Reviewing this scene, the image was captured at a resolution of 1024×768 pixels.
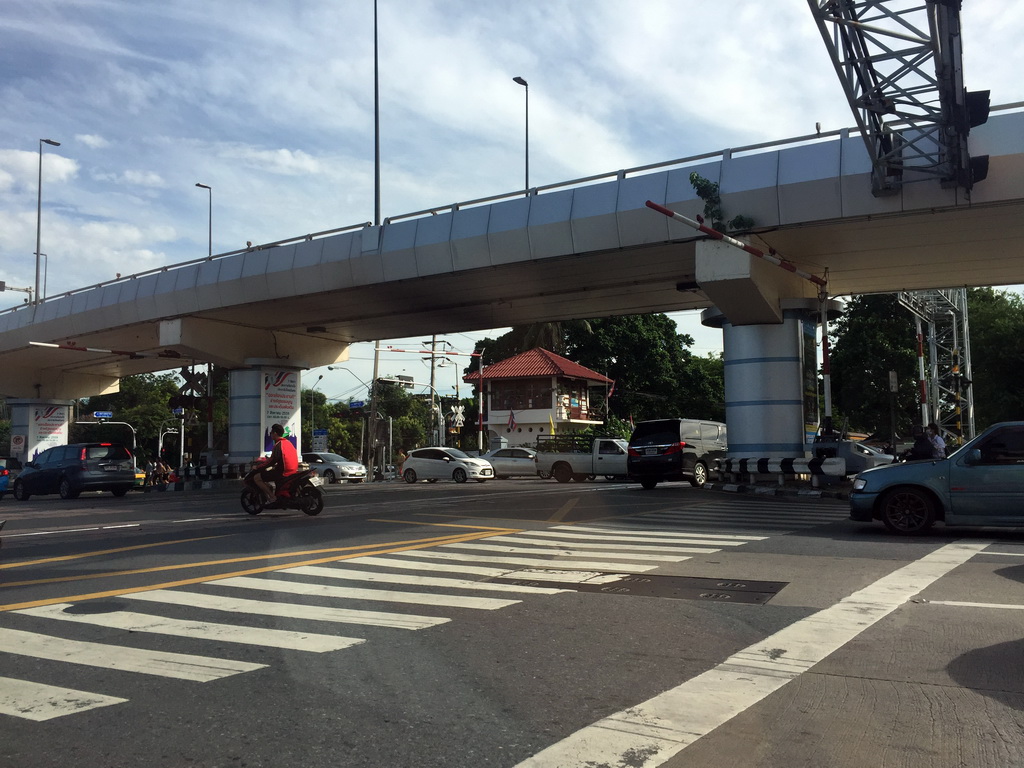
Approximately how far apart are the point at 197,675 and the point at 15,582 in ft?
15.1

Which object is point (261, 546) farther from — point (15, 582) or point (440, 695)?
point (440, 695)

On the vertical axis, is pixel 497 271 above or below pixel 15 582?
above

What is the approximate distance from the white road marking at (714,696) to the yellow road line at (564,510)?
772 cm

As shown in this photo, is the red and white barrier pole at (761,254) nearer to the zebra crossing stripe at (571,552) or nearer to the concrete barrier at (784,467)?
the concrete barrier at (784,467)

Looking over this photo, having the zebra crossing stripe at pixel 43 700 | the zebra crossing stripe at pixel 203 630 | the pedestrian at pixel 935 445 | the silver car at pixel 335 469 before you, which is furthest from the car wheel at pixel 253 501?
the silver car at pixel 335 469

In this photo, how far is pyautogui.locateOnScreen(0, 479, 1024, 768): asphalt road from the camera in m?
3.82

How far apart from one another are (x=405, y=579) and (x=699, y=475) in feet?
61.0

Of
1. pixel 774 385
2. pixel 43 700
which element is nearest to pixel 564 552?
pixel 43 700

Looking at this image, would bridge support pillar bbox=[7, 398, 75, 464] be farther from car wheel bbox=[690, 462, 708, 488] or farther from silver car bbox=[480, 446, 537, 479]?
car wheel bbox=[690, 462, 708, 488]

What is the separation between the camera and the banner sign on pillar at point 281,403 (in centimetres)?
3130

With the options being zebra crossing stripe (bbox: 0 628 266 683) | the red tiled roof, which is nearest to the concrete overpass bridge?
zebra crossing stripe (bbox: 0 628 266 683)

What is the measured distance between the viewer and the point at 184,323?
28.8 m

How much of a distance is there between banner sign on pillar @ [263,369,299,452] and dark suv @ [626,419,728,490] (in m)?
12.7

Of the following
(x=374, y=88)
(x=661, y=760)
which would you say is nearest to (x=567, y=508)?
(x=661, y=760)
